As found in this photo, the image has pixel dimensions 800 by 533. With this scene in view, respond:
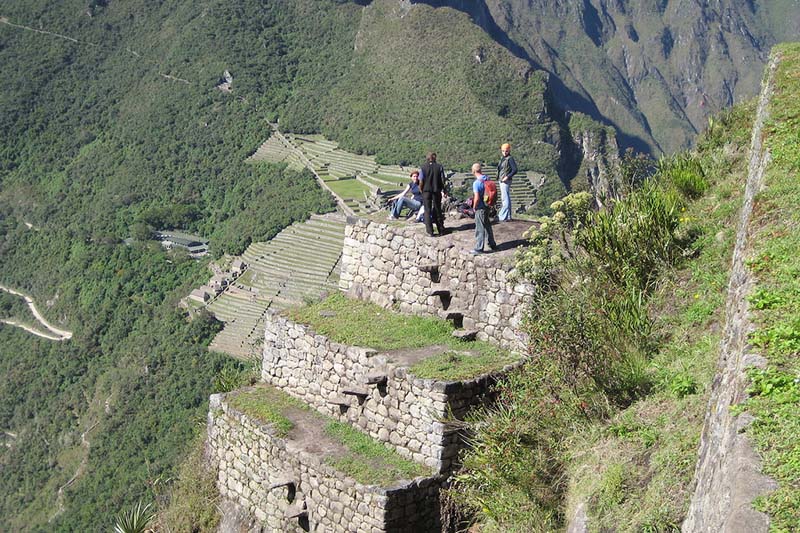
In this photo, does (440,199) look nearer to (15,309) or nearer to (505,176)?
(505,176)

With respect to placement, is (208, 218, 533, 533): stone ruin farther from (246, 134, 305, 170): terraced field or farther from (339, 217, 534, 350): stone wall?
(246, 134, 305, 170): terraced field

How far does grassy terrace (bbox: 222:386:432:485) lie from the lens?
8750 mm

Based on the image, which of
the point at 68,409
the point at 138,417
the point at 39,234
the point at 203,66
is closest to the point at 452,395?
the point at 138,417

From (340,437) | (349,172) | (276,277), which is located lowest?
(276,277)

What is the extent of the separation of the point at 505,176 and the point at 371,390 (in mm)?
3436

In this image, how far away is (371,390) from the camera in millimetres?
9438

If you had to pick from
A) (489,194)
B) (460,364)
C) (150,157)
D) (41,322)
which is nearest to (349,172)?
(41,322)

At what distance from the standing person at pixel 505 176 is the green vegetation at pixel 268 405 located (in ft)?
11.9

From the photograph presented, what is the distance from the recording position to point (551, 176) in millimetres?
78688

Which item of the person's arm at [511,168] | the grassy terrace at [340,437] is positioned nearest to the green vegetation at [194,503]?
the grassy terrace at [340,437]

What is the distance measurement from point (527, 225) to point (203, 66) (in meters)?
88.4

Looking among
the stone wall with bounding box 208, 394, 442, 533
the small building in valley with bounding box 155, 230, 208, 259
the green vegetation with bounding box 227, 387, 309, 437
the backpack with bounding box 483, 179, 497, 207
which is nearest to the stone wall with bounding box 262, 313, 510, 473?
the green vegetation with bounding box 227, 387, 309, 437

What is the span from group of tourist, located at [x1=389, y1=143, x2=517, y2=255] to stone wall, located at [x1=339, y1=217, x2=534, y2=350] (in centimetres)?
29

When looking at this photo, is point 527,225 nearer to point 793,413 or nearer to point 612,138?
point 793,413
